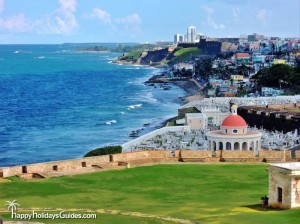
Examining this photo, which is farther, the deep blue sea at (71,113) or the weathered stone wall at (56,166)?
the deep blue sea at (71,113)

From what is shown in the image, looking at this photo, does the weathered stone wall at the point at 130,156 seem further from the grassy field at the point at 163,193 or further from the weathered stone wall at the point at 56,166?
the grassy field at the point at 163,193

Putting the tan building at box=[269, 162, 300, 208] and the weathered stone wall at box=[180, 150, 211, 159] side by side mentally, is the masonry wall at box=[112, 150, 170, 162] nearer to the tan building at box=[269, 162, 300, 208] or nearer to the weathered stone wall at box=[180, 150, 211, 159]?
the weathered stone wall at box=[180, 150, 211, 159]

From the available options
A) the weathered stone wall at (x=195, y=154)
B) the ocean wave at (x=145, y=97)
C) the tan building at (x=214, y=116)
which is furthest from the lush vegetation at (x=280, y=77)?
the weathered stone wall at (x=195, y=154)

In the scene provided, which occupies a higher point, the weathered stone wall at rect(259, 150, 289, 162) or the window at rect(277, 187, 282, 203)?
the window at rect(277, 187, 282, 203)

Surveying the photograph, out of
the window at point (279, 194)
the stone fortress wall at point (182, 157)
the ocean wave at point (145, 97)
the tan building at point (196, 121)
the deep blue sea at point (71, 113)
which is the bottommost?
the deep blue sea at point (71, 113)

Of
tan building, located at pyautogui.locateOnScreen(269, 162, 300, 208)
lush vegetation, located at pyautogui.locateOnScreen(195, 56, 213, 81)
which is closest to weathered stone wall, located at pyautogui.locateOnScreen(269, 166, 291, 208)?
tan building, located at pyautogui.locateOnScreen(269, 162, 300, 208)
